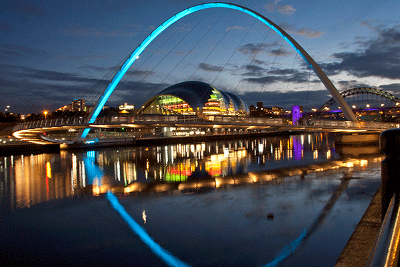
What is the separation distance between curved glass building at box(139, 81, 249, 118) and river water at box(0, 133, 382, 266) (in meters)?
66.4

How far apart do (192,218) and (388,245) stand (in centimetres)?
997

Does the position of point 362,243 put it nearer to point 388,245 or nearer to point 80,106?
point 388,245

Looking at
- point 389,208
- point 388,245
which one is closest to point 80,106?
point 389,208

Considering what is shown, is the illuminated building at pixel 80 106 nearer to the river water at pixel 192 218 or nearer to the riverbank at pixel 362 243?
the river water at pixel 192 218

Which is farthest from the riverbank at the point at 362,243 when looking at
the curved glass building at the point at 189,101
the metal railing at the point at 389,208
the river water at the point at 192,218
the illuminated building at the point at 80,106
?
the illuminated building at the point at 80,106

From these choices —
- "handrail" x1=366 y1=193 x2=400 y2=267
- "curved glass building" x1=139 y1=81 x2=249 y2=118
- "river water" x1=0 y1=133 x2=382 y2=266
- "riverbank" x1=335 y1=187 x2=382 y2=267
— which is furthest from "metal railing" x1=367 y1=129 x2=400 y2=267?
"curved glass building" x1=139 y1=81 x2=249 y2=118

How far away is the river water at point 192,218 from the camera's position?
7.99 metres

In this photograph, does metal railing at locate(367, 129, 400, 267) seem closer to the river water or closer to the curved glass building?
the river water

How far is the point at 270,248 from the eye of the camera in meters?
8.12

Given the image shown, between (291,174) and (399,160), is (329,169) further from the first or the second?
(399,160)

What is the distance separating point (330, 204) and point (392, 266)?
38.5 ft

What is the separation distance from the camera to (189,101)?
87500 mm

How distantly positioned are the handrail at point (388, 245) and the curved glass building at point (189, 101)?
81721mm

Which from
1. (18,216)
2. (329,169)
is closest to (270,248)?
(18,216)
